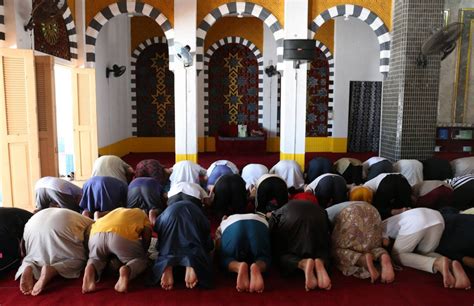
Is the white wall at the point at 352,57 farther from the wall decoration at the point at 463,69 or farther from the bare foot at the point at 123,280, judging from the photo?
the bare foot at the point at 123,280

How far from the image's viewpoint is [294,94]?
6594mm

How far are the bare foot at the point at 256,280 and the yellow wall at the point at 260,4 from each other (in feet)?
15.7

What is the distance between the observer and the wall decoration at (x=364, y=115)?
8828 mm

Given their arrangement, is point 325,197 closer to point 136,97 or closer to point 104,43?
point 104,43

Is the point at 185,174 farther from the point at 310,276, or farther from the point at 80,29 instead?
the point at 80,29

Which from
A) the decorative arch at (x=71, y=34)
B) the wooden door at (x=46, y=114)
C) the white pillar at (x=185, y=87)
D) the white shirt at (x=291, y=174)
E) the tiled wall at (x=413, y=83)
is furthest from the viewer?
the white pillar at (x=185, y=87)

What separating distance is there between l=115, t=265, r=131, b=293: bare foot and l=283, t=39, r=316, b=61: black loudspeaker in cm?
419

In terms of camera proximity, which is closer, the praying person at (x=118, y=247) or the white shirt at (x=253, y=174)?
the praying person at (x=118, y=247)

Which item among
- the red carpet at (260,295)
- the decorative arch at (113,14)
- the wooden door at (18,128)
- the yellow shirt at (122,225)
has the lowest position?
the red carpet at (260,295)

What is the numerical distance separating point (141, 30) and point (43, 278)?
6831 mm

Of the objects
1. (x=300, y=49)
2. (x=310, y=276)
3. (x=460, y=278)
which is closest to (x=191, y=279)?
(x=310, y=276)

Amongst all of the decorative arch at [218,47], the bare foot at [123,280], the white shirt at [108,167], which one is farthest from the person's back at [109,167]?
the decorative arch at [218,47]

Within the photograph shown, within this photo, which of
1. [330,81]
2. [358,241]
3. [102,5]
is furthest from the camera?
[330,81]

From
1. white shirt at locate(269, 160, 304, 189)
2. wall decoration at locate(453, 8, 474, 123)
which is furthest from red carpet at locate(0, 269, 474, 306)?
wall decoration at locate(453, 8, 474, 123)
